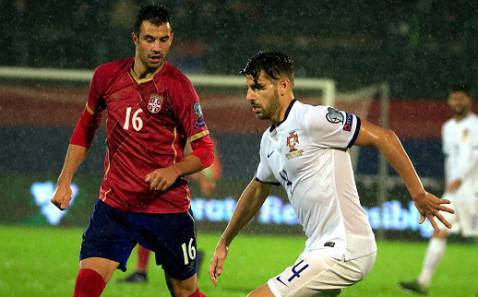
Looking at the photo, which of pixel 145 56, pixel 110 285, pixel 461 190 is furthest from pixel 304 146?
pixel 461 190

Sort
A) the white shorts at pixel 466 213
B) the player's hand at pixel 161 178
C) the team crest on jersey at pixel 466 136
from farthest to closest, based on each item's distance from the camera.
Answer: the white shorts at pixel 466 213
the team crest on jersey at pixel 466 136
the player's hand at pixel 161 178

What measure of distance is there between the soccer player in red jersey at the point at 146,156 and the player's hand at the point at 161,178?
22 cm

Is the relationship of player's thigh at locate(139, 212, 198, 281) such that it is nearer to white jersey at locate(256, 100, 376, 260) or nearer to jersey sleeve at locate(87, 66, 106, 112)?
jersey sleeve at locate(87, 66, 106, 112)

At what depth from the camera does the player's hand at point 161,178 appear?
17.4ft

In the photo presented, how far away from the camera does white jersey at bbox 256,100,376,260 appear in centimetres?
496

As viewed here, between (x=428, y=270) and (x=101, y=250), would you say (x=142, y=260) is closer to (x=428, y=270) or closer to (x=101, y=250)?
(x=428, y=270)

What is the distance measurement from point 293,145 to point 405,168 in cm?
58

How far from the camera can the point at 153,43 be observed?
18.8 ft

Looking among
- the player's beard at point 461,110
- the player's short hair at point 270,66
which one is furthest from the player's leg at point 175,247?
the player's beard at point 461,110

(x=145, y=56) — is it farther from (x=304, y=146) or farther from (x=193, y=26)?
(x=193, y=26)

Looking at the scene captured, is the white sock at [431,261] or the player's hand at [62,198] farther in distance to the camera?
the white sock at [431,261]

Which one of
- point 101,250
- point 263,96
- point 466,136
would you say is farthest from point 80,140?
point 466,136

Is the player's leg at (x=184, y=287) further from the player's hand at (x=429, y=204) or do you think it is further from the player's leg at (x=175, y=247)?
the player's hand at (x=429, y=204)

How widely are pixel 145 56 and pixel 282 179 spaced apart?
3.76 feet
